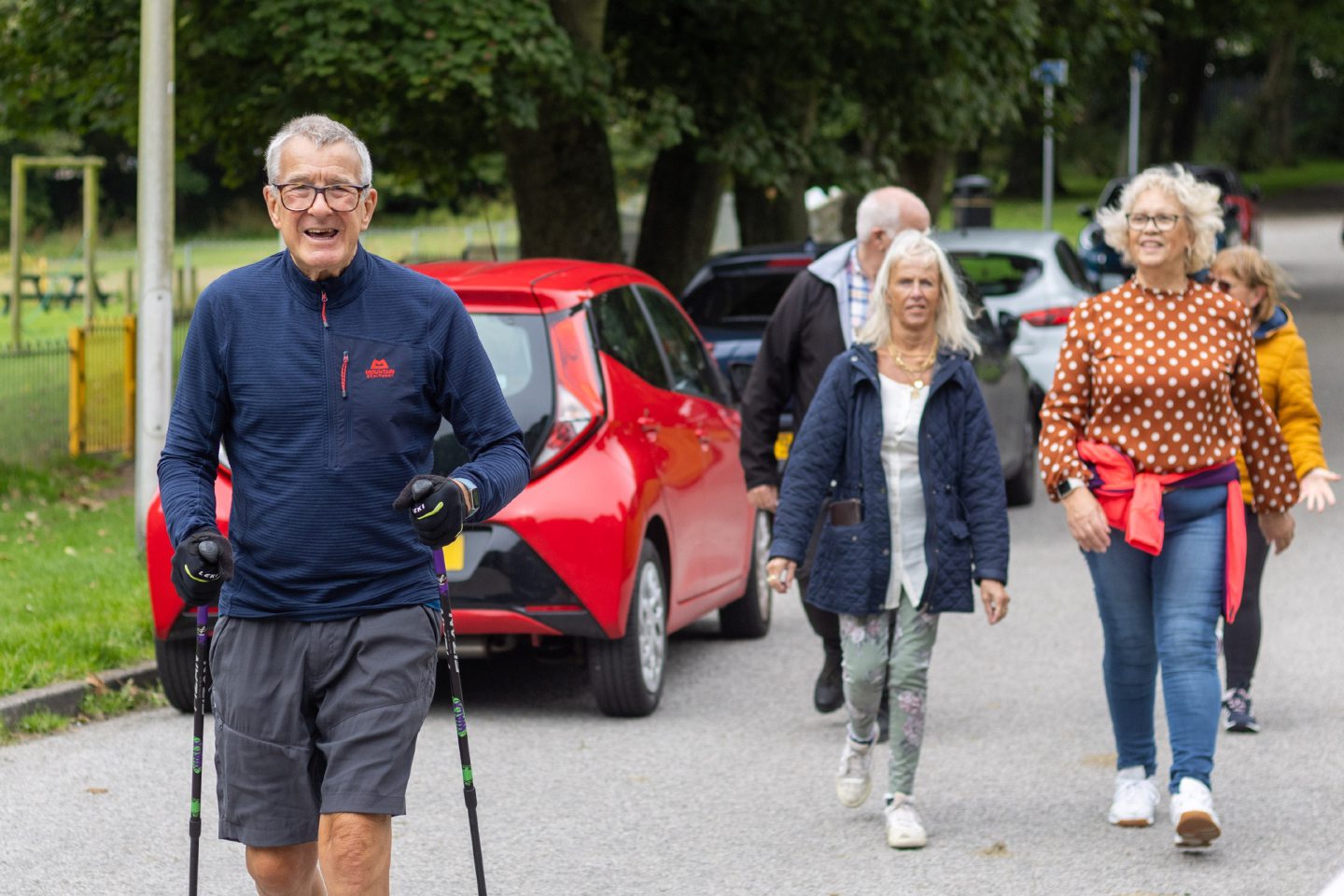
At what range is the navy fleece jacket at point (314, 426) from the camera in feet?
12.6

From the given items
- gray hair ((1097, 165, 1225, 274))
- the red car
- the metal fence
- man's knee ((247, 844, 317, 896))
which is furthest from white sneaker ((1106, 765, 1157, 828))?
the metal fence

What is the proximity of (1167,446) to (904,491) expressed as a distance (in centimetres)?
76

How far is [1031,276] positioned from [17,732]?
9094 millimetres

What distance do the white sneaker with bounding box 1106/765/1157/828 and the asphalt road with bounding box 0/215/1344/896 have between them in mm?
54

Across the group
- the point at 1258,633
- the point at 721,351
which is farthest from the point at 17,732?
the point at 721,351

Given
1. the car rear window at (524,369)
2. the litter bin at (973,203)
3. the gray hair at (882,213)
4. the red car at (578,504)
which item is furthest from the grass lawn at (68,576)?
the litter bin at (973,203)

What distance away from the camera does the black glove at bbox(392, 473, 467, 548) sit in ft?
12.2

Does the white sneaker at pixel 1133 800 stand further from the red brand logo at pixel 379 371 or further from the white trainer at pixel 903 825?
the red brand logo at pixel 379 371

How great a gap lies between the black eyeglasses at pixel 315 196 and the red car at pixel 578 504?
106 inches

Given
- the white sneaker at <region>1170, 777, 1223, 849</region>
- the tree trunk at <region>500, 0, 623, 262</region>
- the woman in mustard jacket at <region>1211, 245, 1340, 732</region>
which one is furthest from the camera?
the tree trunk at <region>500, 0, 623, 262</region>

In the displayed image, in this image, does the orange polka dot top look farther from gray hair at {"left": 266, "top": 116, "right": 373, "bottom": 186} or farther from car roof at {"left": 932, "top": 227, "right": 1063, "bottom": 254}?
car roof at {"left": 932, "top": 227, "right": 1063, "bottom": 254}

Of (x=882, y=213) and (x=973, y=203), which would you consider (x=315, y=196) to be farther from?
(x=973, y=203)

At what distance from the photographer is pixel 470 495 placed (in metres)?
3.84

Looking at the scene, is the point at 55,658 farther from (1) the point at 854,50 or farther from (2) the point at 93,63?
(1) the point at 854,50
